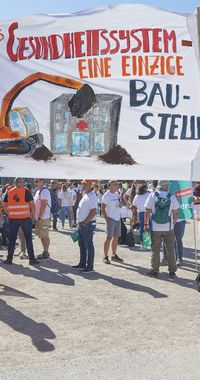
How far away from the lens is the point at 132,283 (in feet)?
26.2

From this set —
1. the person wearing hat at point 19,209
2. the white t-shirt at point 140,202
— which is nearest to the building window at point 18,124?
the person wearing hat at point 19,209

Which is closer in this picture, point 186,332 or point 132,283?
point 186,332

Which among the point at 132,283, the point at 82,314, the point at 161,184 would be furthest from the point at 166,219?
the point at 82,314

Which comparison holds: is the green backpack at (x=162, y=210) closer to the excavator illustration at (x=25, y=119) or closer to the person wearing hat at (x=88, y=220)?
the person wearing hat at (x=88, y=220)

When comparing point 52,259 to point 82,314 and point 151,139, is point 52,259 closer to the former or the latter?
point 82,314

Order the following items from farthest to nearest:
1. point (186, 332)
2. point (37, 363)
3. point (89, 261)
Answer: point (89, 261) < point (186, 332) < point (37, 363)

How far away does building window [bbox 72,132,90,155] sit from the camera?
4.75 meters

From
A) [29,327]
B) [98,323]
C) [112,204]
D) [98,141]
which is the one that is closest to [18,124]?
[98,141]

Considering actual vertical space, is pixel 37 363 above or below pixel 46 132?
below

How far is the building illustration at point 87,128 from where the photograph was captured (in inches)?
186

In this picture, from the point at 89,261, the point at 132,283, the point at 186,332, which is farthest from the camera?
the point at 89,261

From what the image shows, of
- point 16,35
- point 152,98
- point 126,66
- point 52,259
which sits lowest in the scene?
point 52,259

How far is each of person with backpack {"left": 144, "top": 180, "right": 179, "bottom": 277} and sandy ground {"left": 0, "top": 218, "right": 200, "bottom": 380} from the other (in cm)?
47

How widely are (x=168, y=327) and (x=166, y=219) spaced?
2918mm
